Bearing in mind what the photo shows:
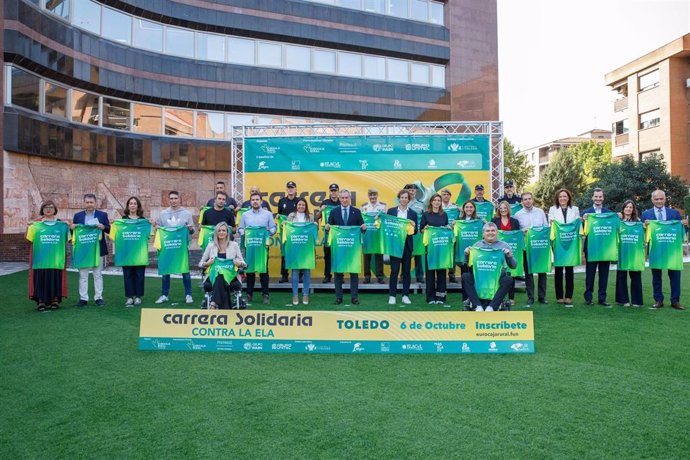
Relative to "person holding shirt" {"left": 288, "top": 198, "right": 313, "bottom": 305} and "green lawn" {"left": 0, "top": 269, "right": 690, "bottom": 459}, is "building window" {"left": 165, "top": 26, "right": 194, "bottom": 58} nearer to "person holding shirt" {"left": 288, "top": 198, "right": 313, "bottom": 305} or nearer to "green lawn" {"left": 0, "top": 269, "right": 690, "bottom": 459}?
"person holding shirt" {"left": 288, "top": 198, "right": 313, "bottom": 305}

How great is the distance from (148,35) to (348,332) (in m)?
23.9

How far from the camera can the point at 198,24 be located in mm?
26609

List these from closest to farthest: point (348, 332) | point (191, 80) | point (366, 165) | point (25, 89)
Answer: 1. point (348, 332)
2. point (366, 165)
3. point (25, 89)
4. point (191, 80)

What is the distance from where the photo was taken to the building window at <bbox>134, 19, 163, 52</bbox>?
82.1 ft

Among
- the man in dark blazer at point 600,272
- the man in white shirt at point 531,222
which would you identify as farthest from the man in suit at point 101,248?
the man in dark blazer at point 600,272

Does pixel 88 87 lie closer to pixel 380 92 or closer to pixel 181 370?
pixel 380 92

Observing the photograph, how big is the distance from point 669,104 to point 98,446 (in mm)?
47981

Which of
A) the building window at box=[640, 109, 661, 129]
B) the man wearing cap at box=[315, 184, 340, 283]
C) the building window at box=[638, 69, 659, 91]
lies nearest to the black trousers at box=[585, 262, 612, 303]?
the man wearing cap at box=[315, 184, 340, 283]

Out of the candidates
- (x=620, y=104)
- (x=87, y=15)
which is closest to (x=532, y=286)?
(x=87, y=15)

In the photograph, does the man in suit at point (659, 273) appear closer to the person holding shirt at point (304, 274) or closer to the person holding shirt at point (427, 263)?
the person holding shirt at point (427, 263)

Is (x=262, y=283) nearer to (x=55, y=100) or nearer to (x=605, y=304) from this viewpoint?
(x=605, y=304)

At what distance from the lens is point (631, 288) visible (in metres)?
9.77

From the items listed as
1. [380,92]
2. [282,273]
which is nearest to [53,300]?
[282,273]

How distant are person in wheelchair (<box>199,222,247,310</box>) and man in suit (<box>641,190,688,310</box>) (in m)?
7.34
